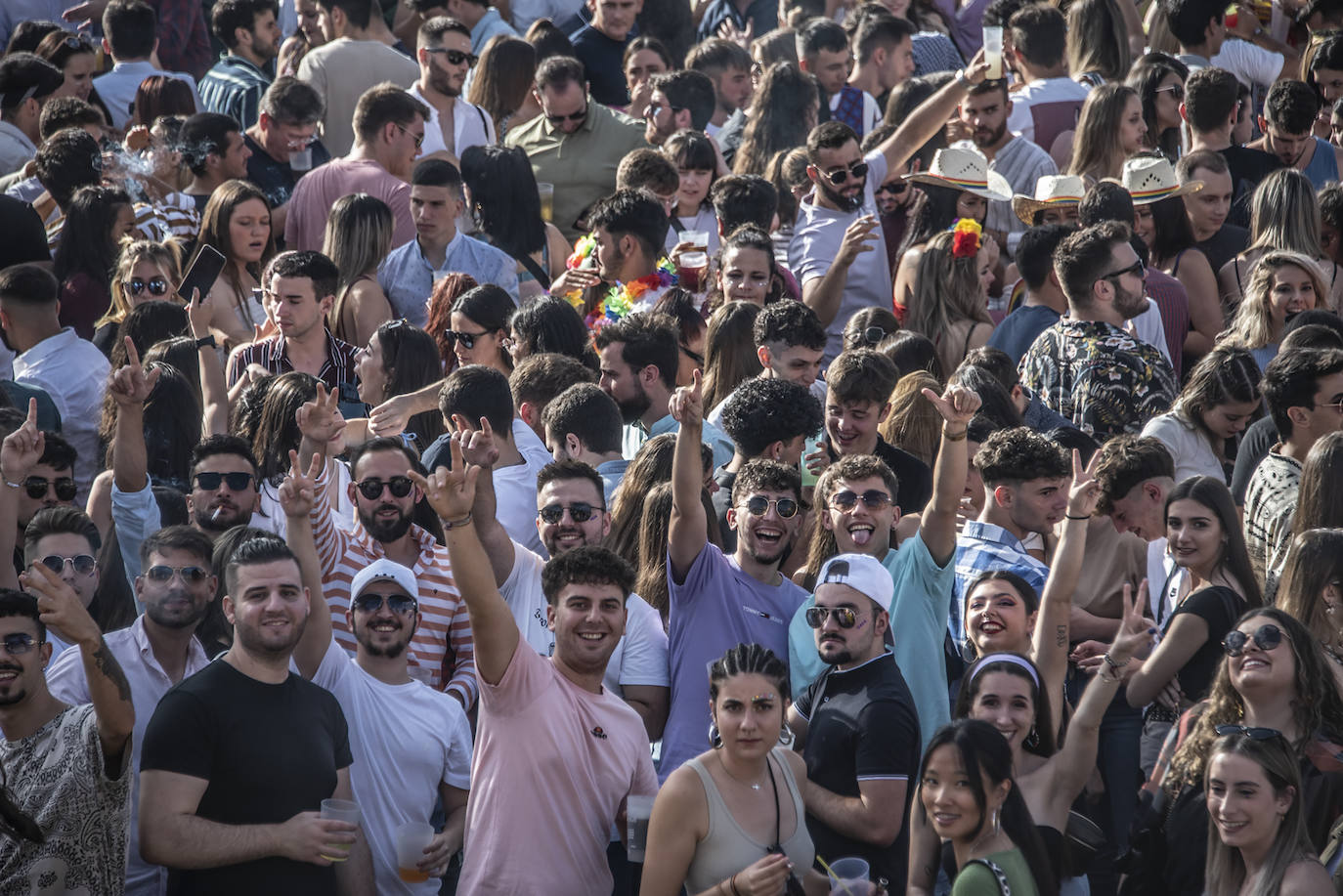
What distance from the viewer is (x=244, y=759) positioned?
4859 mm

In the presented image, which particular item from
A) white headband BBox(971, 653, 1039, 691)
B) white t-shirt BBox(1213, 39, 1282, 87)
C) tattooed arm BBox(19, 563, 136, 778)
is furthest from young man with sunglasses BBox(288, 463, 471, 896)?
white t-shirt BBox(1213, 39, 1282, 87)

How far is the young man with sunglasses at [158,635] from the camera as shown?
520cm

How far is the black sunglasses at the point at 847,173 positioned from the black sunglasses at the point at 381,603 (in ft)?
12.7

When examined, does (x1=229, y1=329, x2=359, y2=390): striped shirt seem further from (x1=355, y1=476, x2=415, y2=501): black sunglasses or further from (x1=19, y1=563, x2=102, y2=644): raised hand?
(x1=19, y1=563, x2=102, y2=644): raised hand

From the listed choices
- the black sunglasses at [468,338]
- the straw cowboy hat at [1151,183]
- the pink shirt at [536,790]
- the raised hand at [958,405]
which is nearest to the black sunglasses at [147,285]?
the black sunglasses at [468,338]

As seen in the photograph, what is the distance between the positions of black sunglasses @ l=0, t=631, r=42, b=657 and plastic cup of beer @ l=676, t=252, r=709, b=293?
3965 mm

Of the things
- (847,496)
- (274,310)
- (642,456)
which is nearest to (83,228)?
(274,310)

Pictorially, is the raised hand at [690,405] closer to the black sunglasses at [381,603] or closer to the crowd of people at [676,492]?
the crowd of people at [676,492]

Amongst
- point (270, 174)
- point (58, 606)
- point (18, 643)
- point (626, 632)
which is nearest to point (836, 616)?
point (626, 632)

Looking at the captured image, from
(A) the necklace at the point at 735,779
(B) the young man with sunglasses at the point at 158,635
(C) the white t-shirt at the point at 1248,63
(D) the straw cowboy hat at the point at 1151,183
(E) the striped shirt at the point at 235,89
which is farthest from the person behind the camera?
(C) the white t-shirt at the point at 1248,63

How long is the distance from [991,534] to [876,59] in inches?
225

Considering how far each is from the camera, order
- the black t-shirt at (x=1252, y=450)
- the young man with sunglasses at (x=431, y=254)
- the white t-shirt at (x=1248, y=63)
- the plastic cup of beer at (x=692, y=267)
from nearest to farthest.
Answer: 1. the black t-shirt at (x=1252, y=450)
2. the young man with sunglasses at (x=431, y=254)
3. the plastic cup of beer at (x=692, y=267)
4. the white t-shirt at (x=1248, y=63)

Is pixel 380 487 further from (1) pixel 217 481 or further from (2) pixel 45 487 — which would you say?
(2) pixel 45 487

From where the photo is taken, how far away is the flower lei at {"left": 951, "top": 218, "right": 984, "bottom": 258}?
7684 mm
